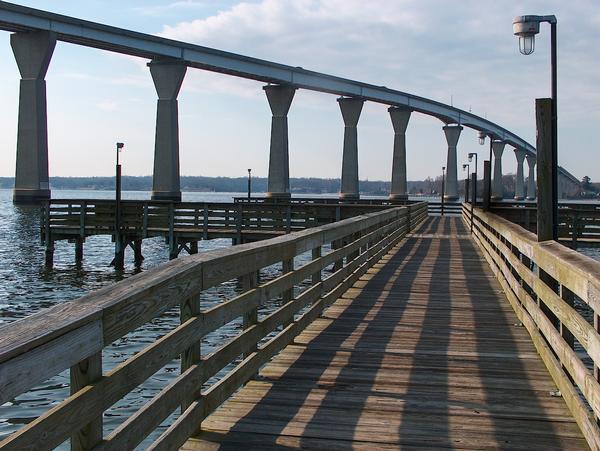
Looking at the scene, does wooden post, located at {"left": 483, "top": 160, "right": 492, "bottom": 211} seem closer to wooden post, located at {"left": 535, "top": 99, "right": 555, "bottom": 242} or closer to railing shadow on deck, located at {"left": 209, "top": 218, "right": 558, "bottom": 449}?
railing shadow on deck, located at {"left": 209, "top": 218, "right": 558, "bottom": 449}

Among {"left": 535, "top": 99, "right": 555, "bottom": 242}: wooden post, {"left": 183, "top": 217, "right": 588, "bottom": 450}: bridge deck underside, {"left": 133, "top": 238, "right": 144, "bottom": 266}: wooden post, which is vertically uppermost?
{"left": 535, "top": 99, "right": 555, "bottom": 242}: wooden post

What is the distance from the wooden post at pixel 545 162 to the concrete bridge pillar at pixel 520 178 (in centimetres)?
17944

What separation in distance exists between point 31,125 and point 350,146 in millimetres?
39211

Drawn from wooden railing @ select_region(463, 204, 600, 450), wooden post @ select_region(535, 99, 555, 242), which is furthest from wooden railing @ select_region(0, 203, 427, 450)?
wooden post @ select_region(535, 99, 555, 242)

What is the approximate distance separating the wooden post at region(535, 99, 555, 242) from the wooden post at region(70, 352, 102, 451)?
6132mm

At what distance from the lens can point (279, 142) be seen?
8969 cm

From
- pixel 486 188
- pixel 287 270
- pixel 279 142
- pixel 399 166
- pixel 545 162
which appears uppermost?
pixel 279 142

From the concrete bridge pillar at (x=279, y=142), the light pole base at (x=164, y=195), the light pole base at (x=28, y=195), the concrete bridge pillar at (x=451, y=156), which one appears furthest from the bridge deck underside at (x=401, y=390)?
the concrete bridge pillar at (x=451, y=156)

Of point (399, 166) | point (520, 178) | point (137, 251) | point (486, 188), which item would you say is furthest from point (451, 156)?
point (137, 251)

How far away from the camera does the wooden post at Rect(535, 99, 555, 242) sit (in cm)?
840

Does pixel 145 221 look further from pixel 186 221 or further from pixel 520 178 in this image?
pixel 520 178

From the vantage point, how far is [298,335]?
8727 mm

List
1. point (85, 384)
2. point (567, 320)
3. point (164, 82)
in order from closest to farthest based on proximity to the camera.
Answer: point (85, 384), point (567, 320), point (164, 82)

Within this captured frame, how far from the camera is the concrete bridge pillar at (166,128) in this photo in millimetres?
78312
